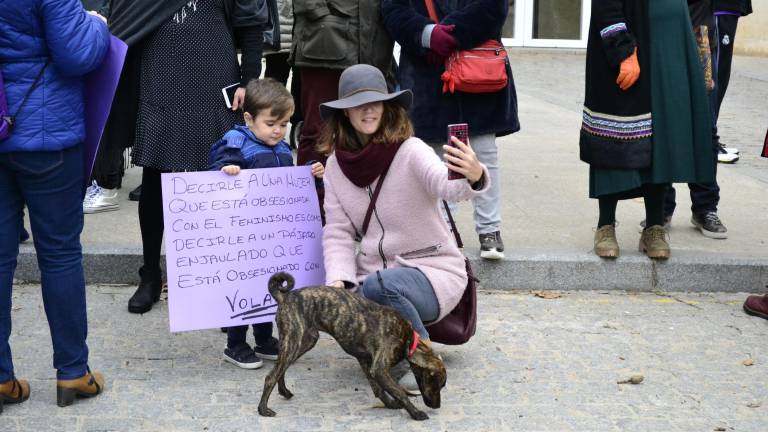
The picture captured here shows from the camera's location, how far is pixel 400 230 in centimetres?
445

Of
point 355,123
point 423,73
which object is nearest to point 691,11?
point 423,73

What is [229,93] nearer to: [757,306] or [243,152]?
[243,152]

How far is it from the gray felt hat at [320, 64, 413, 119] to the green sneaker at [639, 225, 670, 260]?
6.99 feet

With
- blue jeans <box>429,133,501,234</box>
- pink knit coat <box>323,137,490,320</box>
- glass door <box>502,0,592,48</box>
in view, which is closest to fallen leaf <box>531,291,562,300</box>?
blue jeans <box>429,133,501,234</box>

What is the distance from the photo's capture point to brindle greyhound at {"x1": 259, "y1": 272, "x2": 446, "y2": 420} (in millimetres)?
4039

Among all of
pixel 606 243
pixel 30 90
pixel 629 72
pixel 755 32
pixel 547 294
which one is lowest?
pixel 547 294

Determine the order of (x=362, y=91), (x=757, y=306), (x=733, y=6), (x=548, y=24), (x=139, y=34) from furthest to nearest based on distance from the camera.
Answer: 1. (x=548, y=24)
2. (x=733, y=6)
3. (x=757, y=306)
4. (x=139, y=34)
5. (x=362, y=91)

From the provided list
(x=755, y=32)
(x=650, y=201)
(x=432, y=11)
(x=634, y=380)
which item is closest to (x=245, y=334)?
(x=634, y=380)

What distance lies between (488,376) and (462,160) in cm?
116

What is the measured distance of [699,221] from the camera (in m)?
6.73

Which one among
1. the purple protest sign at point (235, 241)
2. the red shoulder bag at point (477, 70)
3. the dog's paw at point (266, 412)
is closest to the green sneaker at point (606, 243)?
the red shoulder bag at point (477, 70)

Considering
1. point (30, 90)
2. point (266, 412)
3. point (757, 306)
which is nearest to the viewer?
point (30, 90)

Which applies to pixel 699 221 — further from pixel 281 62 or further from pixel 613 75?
pixel 281 62

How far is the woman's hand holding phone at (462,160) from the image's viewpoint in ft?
12.6
